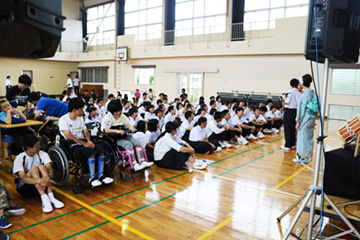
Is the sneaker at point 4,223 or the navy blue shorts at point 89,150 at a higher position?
the navy blue shorts at point 89,150

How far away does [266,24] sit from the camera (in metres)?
12.6

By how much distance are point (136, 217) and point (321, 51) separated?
90.5 inches

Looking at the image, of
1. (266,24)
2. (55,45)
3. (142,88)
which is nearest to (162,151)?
(55,45)

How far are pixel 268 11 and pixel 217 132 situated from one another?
30.3 feet

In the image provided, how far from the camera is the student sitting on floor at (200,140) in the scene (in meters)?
5.50

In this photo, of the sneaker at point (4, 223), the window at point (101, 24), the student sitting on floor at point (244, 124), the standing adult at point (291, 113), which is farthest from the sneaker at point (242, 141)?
the window at point (101, 24)

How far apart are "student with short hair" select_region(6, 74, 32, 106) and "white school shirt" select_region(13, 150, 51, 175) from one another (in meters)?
1.98

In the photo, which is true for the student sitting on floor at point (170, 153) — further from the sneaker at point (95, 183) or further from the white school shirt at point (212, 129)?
the white school shirt at point (212, 129)

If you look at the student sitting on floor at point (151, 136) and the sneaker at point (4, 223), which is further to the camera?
the student sitting on floor at point (151, 136)

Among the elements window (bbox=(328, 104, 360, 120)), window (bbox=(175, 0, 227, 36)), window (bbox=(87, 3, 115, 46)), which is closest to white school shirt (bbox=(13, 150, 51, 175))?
window (bbox=(328, 104, 360, 120))

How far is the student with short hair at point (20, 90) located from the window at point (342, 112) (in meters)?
10.8

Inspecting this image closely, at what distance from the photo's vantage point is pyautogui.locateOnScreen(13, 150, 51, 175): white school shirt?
3038mm

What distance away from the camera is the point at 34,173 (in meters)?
3.09

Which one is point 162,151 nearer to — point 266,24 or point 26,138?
point 26,138
